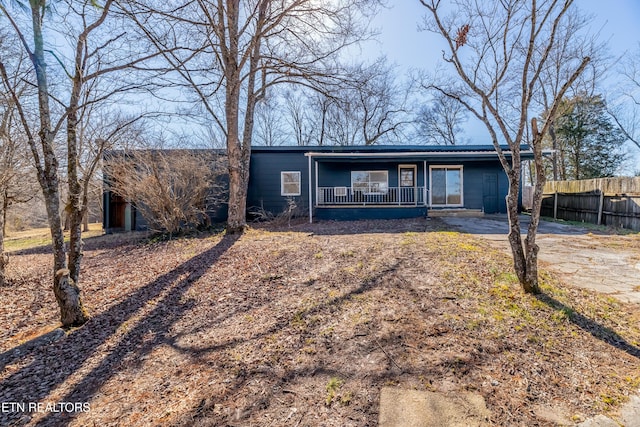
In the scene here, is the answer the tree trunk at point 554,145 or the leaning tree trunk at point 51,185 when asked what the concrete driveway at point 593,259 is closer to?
the leaning tree trunk at point 51,185

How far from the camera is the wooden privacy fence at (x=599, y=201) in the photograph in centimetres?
834

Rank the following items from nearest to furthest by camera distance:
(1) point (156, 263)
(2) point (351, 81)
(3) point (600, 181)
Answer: (1) point (156, 263) < (2) point (351, 81) < (3) point (600, 181)

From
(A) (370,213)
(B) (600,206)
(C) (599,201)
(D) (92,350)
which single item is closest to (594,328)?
(D) (92,350)

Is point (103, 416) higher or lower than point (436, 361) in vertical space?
lower

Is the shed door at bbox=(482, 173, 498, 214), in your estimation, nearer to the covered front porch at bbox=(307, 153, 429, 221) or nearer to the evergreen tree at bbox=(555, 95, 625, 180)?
the covered front porch at bbox=(307, 153, 429, 221)

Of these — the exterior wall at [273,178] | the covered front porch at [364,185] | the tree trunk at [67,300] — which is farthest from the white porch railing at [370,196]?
the tree trunk at [67,300]

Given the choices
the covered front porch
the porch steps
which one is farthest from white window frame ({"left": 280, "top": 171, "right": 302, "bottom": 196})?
the porch steps

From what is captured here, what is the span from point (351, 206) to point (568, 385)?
30.3 feet

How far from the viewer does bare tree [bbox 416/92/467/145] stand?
78.1 feet

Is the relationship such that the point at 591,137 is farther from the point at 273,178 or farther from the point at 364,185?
Answer: the point at 273,178

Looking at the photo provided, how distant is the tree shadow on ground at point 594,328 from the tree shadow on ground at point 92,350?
400 cm

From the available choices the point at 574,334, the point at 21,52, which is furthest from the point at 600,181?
the point at 21,52

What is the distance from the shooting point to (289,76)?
8211mm

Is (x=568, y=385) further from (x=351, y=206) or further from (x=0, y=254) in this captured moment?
(x=351, y=206)
